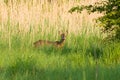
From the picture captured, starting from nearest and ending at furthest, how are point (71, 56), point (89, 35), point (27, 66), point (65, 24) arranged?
point (27, 66) < point (71, 56) < point (89, 35) < point (65, 24)

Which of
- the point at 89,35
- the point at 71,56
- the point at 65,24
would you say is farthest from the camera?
the point at 65,24

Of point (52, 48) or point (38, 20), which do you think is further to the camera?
point (38, 20)

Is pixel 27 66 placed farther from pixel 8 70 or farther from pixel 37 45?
pixel 37 45

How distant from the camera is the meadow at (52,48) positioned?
18.6ft

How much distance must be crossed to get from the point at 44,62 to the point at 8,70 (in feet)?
2.49

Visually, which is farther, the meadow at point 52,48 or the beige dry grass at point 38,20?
the beige dry grass at point 38,20

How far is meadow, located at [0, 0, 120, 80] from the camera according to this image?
5664mm

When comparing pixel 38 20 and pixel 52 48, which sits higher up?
pixel 38 20

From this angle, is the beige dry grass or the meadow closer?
the meadow

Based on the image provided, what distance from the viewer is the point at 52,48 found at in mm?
8062

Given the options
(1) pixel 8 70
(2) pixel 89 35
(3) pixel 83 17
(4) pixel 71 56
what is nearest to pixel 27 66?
(1) pixel 8 70

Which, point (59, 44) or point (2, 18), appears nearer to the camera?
point (59, 44)

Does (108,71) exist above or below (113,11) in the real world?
below

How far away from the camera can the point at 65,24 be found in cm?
1072
